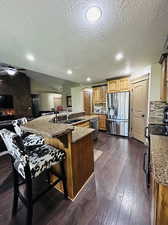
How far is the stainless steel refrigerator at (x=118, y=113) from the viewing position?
4012 millimetres

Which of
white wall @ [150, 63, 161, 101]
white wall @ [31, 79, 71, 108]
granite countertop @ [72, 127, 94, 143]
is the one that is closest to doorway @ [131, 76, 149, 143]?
white wall @ [150, 63, 161, 101]

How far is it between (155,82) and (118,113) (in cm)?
169

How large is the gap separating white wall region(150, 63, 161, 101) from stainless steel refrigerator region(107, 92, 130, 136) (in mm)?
1095

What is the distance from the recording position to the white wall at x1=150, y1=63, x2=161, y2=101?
276 cm

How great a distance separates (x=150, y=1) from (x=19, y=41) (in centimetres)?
181

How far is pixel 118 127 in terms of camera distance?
14.0 ft

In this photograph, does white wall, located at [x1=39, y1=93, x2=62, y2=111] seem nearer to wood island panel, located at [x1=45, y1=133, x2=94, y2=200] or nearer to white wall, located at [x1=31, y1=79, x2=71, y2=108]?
white wall, located at [x1=31, y1=79, x2=71, y2=108]

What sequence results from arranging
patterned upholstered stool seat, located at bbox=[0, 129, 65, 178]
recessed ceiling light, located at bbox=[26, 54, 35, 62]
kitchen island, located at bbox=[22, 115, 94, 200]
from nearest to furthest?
patterned upholstered stool seat, located at bbox=[0, 129, 65, 178]
kitchen island, located at bbox=[22, 115, 94, 200]
recessed ceiling light, located at bbox=[26, 54, 35, 62]

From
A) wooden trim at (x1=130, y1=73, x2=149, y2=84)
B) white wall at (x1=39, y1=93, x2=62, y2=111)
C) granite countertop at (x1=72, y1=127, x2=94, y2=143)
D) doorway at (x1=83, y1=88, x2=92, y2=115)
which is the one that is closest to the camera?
granite countertop at (x1=72, y1=127, x2=94, y2=143)

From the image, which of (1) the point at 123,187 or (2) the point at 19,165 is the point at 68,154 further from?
(1) the point at 123,187

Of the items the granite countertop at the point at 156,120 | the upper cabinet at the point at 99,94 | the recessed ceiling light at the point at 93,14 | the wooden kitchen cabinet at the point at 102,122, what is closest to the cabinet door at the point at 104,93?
the upper cabinet at the point at 99,94

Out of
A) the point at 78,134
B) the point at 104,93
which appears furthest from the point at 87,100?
the point at 78,134

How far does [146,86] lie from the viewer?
3.25 meters

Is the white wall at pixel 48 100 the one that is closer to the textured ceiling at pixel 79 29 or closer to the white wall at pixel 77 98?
the white wall at pixel 77 98
